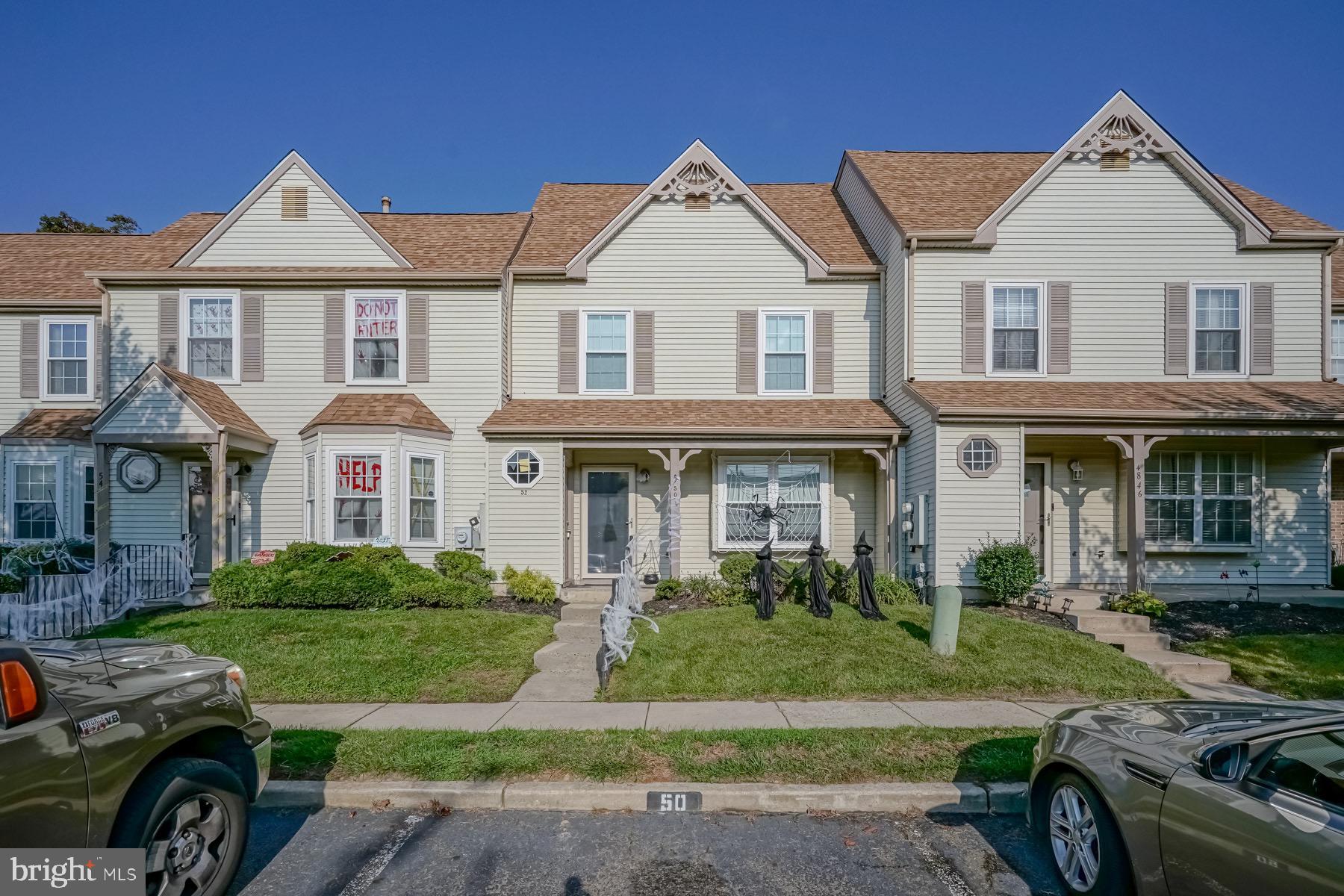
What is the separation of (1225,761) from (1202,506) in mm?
12450

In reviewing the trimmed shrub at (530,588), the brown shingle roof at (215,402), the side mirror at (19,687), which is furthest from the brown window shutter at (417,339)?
the side mirror at (19,687)

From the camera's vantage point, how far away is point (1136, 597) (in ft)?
37.4

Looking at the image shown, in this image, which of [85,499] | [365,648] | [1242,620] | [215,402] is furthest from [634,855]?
[85,499]

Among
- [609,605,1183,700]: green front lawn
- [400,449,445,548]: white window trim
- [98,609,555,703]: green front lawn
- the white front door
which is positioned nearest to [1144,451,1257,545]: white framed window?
[609,605,1183,700]: green front lawn

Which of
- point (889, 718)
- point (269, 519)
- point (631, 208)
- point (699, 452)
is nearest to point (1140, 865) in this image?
point (889, 718)

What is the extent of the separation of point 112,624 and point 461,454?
5887 millimetres

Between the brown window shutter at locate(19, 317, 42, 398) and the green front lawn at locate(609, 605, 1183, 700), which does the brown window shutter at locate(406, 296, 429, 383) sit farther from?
the brown window shutter at locate(19, 317, 42, 398)

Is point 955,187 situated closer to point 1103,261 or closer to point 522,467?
point 1103,261

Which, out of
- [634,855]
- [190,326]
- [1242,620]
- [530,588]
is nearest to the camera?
[634,855]

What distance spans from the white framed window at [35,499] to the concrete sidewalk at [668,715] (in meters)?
10.3

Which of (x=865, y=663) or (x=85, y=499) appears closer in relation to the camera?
(x=865, y=663)

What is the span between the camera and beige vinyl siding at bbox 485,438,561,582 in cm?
1359

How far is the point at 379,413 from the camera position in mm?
13711

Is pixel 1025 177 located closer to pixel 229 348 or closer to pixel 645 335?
pixel 645 335
